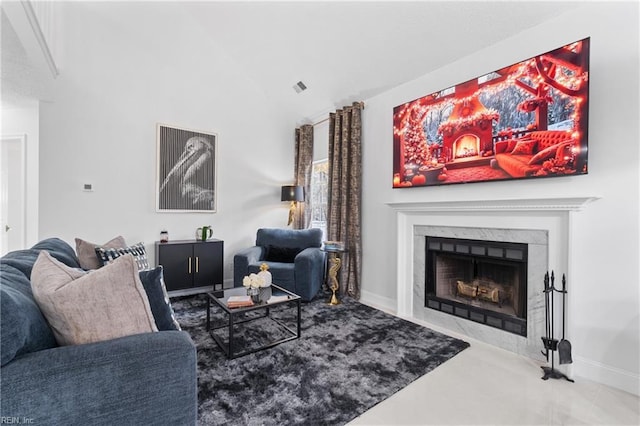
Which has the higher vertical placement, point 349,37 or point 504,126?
point 349,37

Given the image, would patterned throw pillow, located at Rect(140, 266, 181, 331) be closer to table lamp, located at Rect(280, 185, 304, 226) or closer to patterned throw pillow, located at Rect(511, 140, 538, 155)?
patterned throw pillow, located at Rect(511, 140, 538, 155)

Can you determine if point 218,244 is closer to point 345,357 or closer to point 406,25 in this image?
point 345,357

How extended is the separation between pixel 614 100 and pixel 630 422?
6.55 ft

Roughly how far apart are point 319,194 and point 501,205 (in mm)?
2824

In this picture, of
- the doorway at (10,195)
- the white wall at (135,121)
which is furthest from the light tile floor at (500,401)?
the doorway at (10,195)

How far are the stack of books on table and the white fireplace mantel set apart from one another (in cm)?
179

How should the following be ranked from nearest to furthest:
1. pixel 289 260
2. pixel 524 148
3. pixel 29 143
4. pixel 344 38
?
1. pixel 524 148
2. pixel 344 38
3. pixel 29 143
4. pixel 289 260

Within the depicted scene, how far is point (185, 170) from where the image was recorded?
4215 mm

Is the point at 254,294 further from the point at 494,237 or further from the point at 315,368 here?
the point at 494,237

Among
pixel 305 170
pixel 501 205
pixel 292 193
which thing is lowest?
pixel 501 205

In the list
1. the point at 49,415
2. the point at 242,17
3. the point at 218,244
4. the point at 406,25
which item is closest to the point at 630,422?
the point at 49,415

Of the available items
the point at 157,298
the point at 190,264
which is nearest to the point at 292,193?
the point at 190,264

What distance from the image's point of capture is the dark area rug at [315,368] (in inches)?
67.5

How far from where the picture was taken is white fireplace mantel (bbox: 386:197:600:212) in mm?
2117
